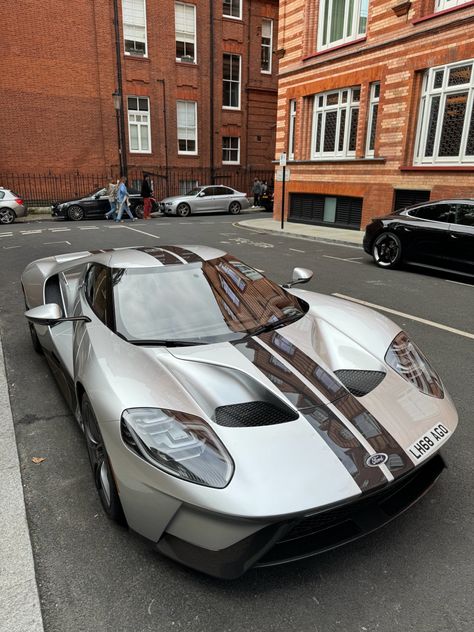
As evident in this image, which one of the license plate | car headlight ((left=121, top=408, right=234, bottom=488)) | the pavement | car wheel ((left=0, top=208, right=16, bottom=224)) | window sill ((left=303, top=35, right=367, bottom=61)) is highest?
window sill ((left=303, top=35, right=367, bottom=61))

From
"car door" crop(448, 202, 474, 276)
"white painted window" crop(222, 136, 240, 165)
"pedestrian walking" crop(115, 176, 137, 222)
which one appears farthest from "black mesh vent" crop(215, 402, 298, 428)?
"white painted window" crop(222, 136, 240, 165)

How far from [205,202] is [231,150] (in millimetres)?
8366

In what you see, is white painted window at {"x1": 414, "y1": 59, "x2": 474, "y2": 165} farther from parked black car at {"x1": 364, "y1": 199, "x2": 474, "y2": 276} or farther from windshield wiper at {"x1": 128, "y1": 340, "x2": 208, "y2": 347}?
windshield wiper at {"x1": 128, "y1": 340, "x2": 208, "y2": 347}

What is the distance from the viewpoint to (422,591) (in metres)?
1.97

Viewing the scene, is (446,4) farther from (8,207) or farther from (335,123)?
(8,207)

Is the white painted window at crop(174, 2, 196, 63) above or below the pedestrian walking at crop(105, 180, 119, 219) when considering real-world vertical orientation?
above

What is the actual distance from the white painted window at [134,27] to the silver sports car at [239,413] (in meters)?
26.0

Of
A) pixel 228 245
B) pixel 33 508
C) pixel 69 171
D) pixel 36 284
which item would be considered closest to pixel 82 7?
pixel 69 171

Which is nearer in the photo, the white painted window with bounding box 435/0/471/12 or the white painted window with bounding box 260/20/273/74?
the white painted window with bounding box 435/0/471/12

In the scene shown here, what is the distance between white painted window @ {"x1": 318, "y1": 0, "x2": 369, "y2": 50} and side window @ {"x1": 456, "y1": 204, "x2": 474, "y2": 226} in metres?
10.3

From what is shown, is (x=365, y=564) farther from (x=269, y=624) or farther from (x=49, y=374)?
(x=49, y=374)

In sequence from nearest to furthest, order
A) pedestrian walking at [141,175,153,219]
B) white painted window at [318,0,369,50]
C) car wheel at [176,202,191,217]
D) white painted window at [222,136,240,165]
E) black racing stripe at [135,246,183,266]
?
black racing stripe at [135,246,183,266] → white painted window at [318,0,369,50] → pedestrian walking at [141,175,153,219] → car wheel at [176,202,191,217] → white painted window at [222,136,240,165]

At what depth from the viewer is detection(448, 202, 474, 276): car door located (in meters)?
8.03

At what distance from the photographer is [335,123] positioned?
17.0 metres
